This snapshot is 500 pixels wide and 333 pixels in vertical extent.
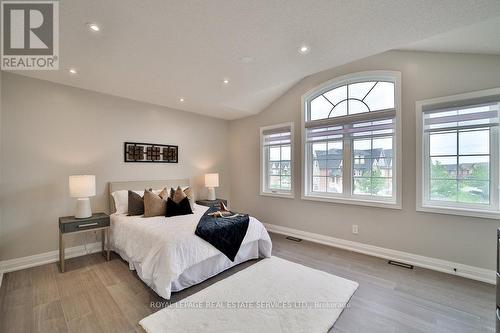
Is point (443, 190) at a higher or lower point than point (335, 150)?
lower

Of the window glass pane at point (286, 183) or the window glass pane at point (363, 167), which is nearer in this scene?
the window glass pane at point (363, 167)

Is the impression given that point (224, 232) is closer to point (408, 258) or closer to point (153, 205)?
point (153, 205)

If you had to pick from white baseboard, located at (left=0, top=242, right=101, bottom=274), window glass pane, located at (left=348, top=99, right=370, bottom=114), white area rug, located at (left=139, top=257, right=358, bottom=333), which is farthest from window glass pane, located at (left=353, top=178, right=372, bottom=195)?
white baseboard, located at (left=0, top=242, right=101, bottom=274)

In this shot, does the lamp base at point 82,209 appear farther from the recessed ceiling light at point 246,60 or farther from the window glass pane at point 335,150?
the window glass pane at point 335,150

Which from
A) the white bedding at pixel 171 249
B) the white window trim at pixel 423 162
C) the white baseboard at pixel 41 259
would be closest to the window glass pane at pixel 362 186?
the white window trim at pixel 423 162

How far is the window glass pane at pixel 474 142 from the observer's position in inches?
104

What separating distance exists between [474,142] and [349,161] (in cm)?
148

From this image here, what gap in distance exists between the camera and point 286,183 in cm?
457

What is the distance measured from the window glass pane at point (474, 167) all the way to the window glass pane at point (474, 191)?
6cm

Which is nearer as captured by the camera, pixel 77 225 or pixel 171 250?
pixel 171 250

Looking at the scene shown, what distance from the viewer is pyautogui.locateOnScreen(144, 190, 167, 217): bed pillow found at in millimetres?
3201

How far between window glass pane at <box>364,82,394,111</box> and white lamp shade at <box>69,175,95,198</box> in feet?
14.1

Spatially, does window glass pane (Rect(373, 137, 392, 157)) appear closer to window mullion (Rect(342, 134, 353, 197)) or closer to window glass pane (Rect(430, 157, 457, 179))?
window mullion (Rect(342, 134, 353, 197))

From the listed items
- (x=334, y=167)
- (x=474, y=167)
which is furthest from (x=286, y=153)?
(x=474, y=167)
